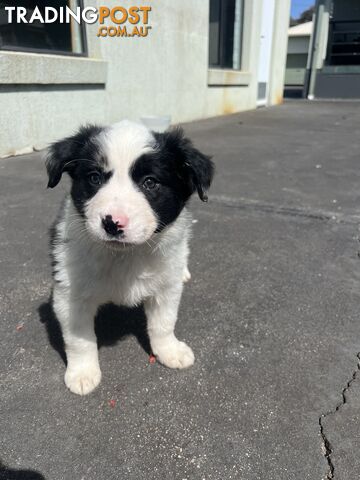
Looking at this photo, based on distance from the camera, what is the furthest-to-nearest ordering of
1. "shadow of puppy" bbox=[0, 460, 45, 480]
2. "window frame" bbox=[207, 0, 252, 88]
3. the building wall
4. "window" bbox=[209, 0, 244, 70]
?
"window" bbox=[209, 0, 244, 70]
"window frame" bbox=[207, 0, 252, 88]
the building wall
"shadow of puppy" bbox=[0, 460, 45, 480]

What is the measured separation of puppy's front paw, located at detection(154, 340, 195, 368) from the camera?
7.29 feet

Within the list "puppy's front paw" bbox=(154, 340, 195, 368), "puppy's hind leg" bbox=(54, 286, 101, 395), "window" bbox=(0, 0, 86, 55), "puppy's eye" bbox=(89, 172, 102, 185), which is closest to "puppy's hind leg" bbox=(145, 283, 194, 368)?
"puppy's front paw" bbox=(154, 340, 195, 368)

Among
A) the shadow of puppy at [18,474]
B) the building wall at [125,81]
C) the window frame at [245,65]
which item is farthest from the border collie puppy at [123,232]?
the window frame at [245,65]

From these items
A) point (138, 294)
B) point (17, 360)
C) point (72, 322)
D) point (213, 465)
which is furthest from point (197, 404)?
point (17, 360)

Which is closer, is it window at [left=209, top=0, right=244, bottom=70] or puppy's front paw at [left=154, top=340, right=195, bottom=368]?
puppy's front paw at [left=154, top=340, right=195, bottom=368]

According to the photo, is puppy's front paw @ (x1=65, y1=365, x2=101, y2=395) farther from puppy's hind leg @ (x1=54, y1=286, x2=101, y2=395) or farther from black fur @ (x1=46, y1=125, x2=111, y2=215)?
black fur @ (x1=46, y1=125, x2=111, y2=215)

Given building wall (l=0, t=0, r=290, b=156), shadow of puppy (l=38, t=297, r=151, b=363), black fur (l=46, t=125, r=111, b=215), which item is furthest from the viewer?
building wall (l=0, t=0, r=290, b=156)

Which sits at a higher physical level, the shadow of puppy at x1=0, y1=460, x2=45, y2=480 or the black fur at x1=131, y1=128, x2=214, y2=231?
the black fur at x1=131, y1=128, x2=214, y2=231

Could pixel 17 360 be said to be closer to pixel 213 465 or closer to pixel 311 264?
pixel 213 465

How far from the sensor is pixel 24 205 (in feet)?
14.8

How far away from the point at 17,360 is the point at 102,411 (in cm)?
65

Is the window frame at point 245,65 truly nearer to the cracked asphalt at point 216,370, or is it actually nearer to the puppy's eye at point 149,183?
the cracked asphalt at point 216,370

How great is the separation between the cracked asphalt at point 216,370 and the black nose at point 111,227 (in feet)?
3.00

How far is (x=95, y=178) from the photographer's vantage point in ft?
6.11
